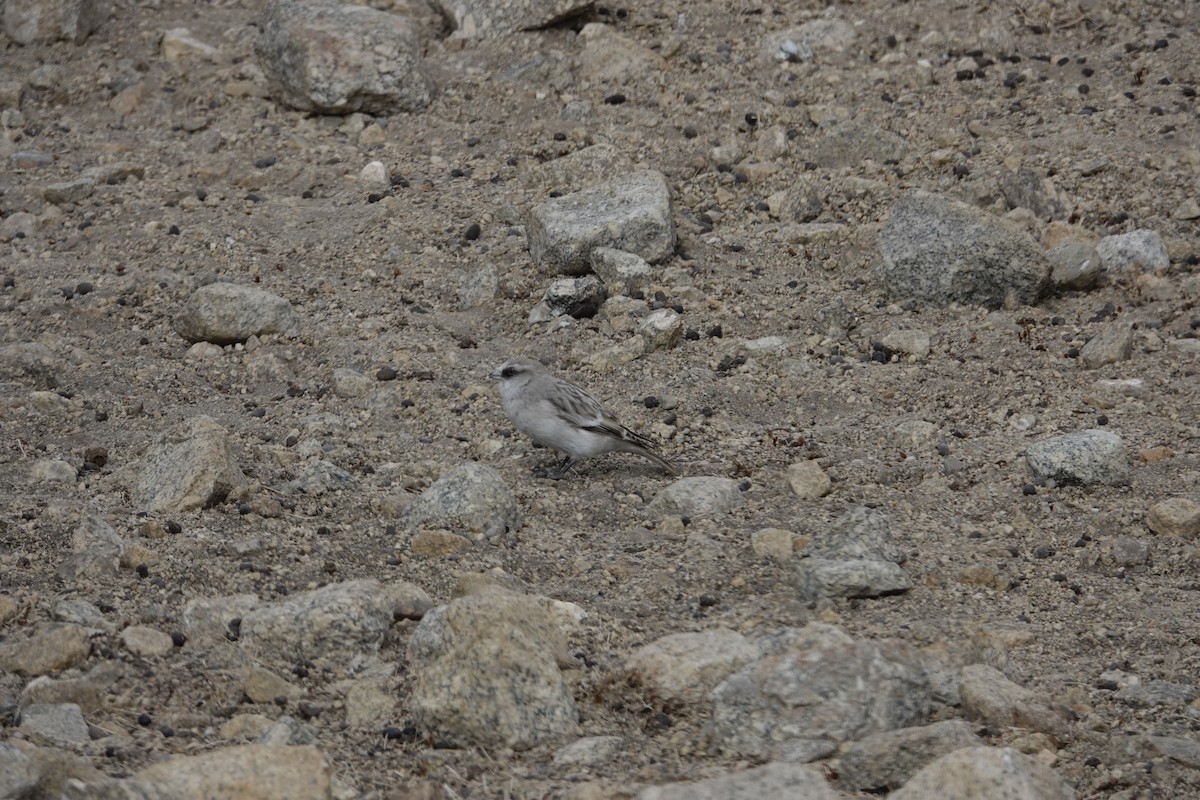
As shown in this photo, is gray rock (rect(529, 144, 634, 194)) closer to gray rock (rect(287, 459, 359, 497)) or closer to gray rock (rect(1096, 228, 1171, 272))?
gray rock (rect(1096, 228, 1171, 272))

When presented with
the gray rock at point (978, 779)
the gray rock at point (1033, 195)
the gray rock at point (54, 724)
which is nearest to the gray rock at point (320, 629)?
the gray rock at point (54, 724)

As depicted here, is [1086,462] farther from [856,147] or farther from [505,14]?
[505,14]

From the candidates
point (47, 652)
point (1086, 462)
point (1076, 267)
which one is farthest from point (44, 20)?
point (1086, 462)

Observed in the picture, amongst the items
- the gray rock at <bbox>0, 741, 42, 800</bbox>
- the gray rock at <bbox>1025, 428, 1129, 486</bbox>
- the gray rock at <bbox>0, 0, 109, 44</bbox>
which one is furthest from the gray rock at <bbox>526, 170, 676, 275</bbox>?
the gray rock at <bbox>0, 741, 42, 800</bbox>

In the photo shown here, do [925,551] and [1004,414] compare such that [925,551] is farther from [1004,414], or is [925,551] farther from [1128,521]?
[1004,414]

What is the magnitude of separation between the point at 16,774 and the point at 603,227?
622cm

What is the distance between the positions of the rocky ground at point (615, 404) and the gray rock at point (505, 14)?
103 mm

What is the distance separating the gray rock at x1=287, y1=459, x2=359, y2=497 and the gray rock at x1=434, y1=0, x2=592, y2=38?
20.1ft

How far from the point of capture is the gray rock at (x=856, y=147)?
10.6 m

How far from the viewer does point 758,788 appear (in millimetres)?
4113

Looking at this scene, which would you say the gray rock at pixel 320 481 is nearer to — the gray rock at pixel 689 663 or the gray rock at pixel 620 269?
the gray rock at pixel 689 663

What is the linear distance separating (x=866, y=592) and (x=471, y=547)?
184cm

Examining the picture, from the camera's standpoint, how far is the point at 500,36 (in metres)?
12.4

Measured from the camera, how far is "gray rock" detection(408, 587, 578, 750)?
4.82 metres
